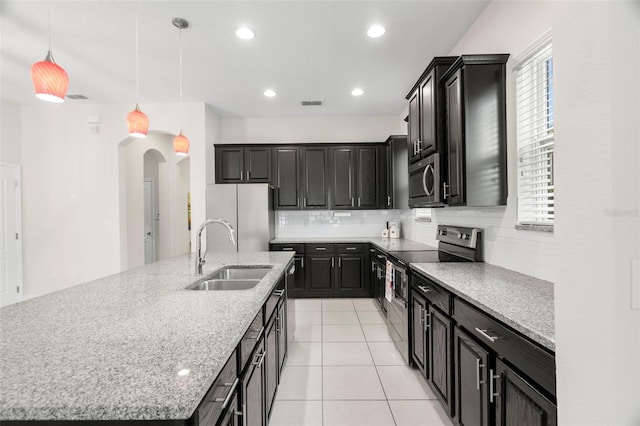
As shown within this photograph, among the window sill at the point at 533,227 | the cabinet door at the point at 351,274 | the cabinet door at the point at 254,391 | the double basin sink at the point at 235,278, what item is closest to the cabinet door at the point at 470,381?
the window sill at the point at 533,227

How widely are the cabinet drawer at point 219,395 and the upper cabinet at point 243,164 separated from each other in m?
4.19

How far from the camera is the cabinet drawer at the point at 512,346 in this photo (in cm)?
104

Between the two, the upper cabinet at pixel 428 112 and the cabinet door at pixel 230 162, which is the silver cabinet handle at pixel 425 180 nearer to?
the upper cabinet at pixel 428 112

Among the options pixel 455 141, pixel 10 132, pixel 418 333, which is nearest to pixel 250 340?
pixel 418 333

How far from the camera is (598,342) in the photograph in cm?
69

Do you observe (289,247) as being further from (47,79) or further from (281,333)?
(47,79)

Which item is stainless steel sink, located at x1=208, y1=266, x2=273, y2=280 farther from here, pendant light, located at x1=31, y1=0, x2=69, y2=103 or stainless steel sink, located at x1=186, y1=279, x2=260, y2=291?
pendant light, located at x1=31, y1=0, x2=69, y2=103

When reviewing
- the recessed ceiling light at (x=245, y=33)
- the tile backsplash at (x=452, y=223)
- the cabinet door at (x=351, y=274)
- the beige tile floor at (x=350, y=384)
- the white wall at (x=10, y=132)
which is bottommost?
the beige tile floor at (x=350, y=384)

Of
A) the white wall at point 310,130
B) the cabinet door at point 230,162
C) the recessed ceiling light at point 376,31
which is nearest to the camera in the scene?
the recessed ceiling light at point 376,31

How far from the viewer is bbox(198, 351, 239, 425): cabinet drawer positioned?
835 mm

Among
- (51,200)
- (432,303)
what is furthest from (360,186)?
(51,200)

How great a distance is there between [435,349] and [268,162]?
3860 millimetres

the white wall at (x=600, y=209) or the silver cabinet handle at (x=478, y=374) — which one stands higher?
the white wall at (x=600, y=209)

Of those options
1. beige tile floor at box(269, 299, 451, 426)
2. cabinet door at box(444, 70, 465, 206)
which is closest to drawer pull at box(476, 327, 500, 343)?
beige tile floor at box(269, 299, 451, 426)
